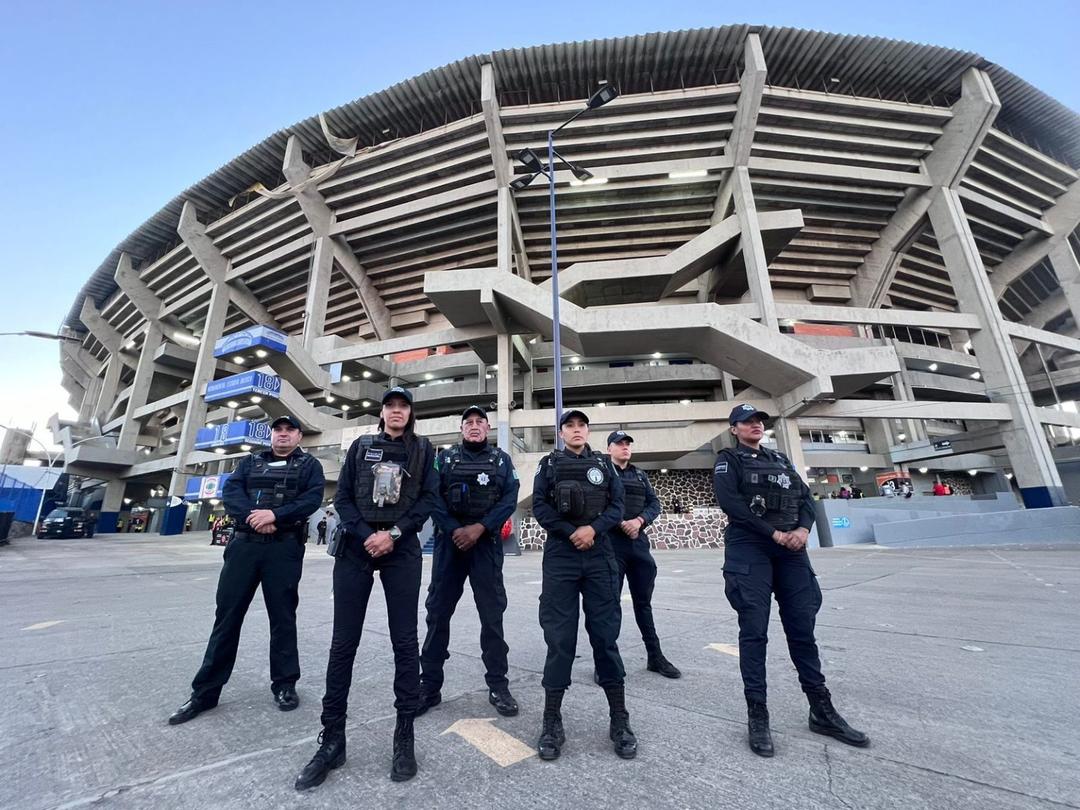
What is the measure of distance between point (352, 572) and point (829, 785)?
7.50 ft

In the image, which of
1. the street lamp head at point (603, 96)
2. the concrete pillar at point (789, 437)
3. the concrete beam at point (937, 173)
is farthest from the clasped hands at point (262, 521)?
the concrete beam at point (937, 173)

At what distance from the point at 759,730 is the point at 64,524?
1300 inches

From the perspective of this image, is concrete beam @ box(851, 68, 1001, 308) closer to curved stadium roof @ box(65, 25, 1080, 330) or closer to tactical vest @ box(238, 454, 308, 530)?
curved stadium roof @ box(65, 25, 1080, 330)

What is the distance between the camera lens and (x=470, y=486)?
2.93m

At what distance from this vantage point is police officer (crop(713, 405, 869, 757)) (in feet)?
7.01

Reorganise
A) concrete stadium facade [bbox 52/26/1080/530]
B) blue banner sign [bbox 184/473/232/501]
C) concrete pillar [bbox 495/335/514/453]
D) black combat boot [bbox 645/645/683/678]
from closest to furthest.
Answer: black combat boot [bbox 645/645/683/678] < concrete pillar [bbox 495/335/514/453] < concrete stadium facade [bbox 52/26/1080/530] < blue banner sign [bbox 184/473/232/501]

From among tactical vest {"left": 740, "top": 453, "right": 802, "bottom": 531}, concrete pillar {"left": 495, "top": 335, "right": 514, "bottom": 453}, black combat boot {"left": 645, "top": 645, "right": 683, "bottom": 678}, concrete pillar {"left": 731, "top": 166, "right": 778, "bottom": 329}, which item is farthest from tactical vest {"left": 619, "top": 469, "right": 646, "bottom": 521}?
concrete pillar {"left": 731, "top": 166, "right": 778, "bottom": 329}

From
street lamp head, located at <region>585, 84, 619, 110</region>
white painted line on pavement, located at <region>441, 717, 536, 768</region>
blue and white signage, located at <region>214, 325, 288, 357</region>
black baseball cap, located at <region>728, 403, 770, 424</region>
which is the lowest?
white painted line on pavement, located at <region>441, 717, 536, 768</region>

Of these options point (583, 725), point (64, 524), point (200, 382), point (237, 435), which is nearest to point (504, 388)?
point (237, 435)

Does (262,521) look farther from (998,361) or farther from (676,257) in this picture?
(998,361)

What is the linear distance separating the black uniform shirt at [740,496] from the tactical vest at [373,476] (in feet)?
5.74

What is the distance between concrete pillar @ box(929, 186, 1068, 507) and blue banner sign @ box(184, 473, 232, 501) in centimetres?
3793

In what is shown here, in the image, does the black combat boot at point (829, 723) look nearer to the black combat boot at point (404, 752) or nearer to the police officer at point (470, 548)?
the police officer at point (470, 548)

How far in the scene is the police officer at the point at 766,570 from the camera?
2.14 metres
